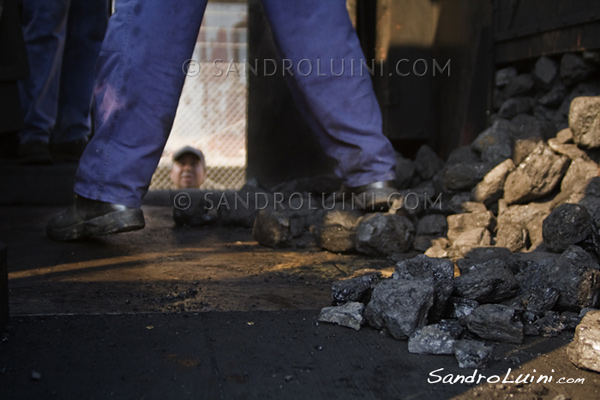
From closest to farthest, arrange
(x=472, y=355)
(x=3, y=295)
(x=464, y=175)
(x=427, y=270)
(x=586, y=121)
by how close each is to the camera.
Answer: (x=472, y=355)
(x=3, y=295)
(x=427, y=270)
(x=586, y=121)
(x=464, y=175)

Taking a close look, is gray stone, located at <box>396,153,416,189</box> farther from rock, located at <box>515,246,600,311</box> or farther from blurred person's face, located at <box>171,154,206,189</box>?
blurred person's face, located at <box>171,154,206,189</box>

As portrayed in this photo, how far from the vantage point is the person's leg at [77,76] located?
12.4 ft

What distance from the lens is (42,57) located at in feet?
11.8

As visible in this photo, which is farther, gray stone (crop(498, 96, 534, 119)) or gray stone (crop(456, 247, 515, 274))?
gray stone (crop(498, 96, 534, 119))

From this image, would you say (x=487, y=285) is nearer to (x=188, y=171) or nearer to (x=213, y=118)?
(x=188, y=171)

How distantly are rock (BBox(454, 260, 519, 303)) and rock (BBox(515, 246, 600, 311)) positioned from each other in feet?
0.23

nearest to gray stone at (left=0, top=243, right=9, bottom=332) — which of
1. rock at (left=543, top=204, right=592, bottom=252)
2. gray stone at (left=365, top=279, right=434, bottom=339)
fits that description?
gray stone at (left=365, top=279, right=434, bottom=339)

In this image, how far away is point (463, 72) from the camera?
3658 mm

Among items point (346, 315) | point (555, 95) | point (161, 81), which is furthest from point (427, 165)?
point (346, 315)

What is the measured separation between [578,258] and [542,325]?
0.41m

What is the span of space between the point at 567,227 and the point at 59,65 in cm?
293

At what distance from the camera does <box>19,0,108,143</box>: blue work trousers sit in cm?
357

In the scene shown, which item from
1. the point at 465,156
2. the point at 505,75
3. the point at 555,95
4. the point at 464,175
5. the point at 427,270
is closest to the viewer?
the point at 427,270

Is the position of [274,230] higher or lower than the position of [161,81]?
lower
